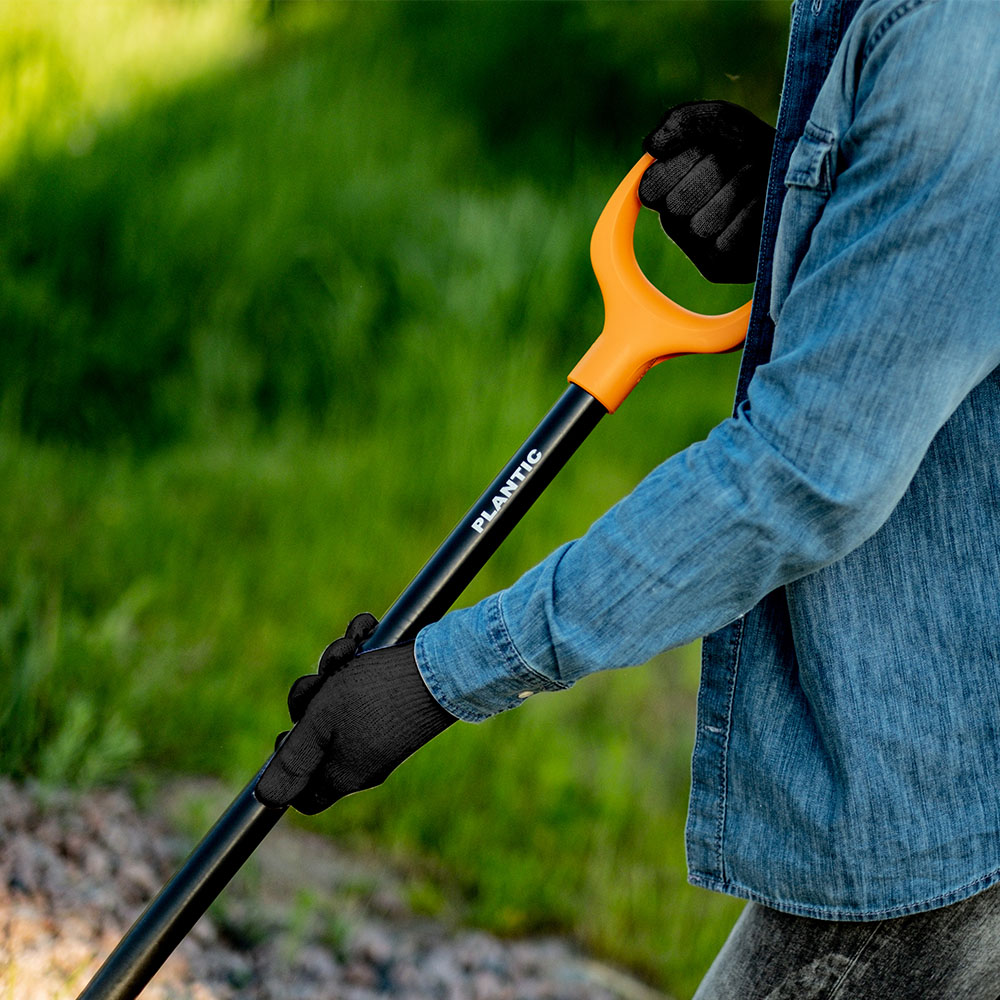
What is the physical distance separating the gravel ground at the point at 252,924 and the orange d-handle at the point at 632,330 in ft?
4.81

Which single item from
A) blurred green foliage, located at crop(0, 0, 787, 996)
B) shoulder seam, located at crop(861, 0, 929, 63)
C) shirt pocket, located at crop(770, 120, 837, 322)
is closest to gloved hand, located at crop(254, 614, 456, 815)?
shirt pocket, located at crop(770, 120, 837, 322)

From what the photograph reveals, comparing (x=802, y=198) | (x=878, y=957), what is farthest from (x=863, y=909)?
(x=802, y=198)

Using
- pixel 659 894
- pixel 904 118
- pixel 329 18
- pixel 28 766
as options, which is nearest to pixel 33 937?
pixel 28 766

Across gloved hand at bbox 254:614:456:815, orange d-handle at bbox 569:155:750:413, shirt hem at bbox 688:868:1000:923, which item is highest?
orange d-handle at bbox 569:155:750:413

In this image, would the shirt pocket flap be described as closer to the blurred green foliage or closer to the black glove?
the black glove

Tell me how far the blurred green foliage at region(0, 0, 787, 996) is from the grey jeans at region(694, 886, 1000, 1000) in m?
1.36

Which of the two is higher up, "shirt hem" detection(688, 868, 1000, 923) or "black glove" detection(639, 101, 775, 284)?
"black glove" detection(639, 101, 775, 284)

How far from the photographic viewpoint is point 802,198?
103 centimetres

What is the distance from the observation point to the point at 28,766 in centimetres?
235

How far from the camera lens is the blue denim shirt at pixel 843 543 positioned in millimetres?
885

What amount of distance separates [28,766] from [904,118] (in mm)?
2309

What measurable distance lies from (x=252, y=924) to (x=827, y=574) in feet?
5.53

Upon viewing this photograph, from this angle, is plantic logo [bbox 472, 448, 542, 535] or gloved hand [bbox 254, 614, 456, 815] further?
plantic logo [bbox 472, 448, 542, 535]

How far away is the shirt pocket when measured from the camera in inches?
39.4
